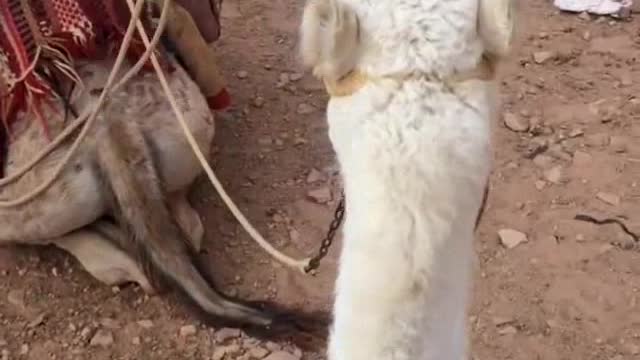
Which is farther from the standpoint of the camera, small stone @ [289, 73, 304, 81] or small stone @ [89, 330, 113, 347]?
small stone @ [289, 73, 304, 81]

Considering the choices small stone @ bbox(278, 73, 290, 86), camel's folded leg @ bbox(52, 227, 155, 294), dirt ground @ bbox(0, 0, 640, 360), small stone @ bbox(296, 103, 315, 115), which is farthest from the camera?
small stone @ bbox(278, 73, 290, 86)

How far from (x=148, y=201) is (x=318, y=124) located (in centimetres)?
86

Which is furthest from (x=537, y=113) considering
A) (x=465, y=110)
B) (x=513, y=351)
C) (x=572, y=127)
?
(x=465, y=110)

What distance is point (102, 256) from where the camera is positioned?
3609 millimetres

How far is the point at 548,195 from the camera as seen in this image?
3877 mm

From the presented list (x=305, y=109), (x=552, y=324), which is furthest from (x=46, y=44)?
(x=552, y=324)

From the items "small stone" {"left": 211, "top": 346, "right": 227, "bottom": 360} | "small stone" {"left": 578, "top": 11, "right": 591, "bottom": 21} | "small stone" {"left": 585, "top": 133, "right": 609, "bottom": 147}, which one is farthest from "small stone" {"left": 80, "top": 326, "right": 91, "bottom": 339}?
"small stone" {"left": 578, "top": 11, "right": 591, "bottom": 21}

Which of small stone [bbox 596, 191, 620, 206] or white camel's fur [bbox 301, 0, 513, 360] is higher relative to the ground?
white camel's fur [bbox 301, 0, 513, 360]

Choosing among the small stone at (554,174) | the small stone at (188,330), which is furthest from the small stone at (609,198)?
the small stone at (188,330)

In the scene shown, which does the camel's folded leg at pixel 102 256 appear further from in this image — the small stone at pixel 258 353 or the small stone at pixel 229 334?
the small stone at pixel 258 353

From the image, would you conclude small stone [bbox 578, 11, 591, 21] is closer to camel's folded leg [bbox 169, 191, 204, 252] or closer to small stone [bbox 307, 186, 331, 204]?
small stone [bbox 307, 186, 331, 204]

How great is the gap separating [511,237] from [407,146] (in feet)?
6.01

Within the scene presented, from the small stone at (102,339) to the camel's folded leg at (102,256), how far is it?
0.16m

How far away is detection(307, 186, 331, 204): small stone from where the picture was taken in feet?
12.8
